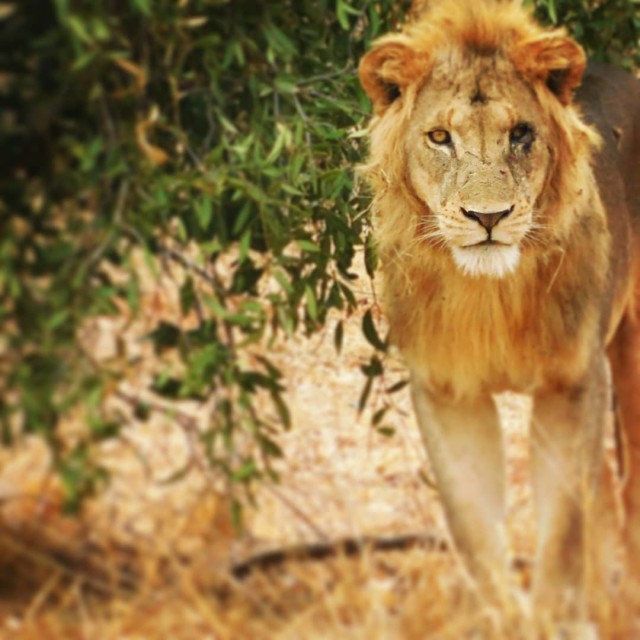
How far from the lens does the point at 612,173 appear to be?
4.64 m

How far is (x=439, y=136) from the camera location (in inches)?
153

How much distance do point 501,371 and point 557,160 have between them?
621mm

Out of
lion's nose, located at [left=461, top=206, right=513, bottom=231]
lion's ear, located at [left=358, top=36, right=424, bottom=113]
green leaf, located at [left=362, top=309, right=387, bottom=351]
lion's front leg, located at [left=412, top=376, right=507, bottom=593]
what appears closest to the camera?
lion's nose, located at [left=461, top=206, right=513, bottom=231]

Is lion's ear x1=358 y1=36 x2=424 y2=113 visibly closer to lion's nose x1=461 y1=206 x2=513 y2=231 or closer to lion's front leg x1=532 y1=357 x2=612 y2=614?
lion's nose x1=461 y1=206 x2=513 y2=231

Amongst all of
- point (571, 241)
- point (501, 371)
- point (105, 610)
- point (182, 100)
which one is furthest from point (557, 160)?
point (105, 610)

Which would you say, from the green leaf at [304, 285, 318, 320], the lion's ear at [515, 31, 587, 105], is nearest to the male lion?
the lion's ear at [515, 31, 587, 105]

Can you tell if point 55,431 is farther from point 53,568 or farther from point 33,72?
point 33,72

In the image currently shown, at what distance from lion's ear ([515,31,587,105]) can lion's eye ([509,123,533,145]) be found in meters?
0.17

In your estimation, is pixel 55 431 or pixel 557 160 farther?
pixel 557 160

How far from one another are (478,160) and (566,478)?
3.08ft

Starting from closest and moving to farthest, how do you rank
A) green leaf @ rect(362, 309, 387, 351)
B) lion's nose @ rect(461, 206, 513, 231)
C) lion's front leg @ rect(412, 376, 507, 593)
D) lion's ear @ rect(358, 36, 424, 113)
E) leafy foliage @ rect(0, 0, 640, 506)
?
leafy foliage @ rect(0, 0, 640, 506), lion's nose @ rect(461, 206, 513, 231), lion's ear @ rect(358, 36, 424, 113), lion's front leg @ rect(412, 376, 507, 593), green leaf @ rect(362, 309, 387, 351)

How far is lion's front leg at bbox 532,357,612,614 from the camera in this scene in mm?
3982

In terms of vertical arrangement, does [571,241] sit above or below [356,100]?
below

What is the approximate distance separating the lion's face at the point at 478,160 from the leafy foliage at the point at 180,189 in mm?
339
